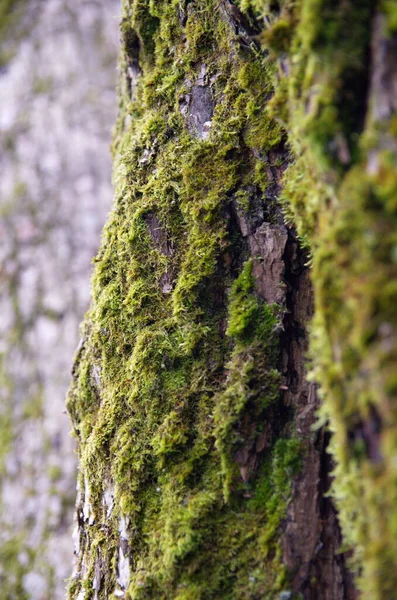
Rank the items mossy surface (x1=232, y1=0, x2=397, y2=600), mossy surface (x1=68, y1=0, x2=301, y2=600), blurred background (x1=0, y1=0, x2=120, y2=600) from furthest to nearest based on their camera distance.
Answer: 1. blurred background (x1=0, y1=0, x2=120, y2=600)
2. mossy surface (x1=68, y1=0, x2=301, y2=600)
3. mossy surface (x1=232, y1=0, x2=397, y2=600)

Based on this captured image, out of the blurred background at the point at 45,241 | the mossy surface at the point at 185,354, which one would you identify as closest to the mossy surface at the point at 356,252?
the mossy surface at the point at 185,354

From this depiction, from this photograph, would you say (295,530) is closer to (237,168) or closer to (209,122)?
(237,168)

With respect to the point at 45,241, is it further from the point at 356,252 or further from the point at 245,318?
the point at 356,252

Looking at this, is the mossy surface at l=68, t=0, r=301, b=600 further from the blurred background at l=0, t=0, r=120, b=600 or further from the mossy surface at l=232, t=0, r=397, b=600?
the blurred background at l=0, t=0, r=120, b=600

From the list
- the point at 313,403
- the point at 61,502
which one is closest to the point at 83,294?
the point at 61,502

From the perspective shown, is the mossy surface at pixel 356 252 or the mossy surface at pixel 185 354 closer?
the mossy surface at pixel 356 252

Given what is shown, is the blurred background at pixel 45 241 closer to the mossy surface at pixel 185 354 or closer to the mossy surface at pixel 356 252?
the mossy surface at pixel 185 354

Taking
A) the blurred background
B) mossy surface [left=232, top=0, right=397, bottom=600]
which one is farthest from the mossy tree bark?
the blurred background
